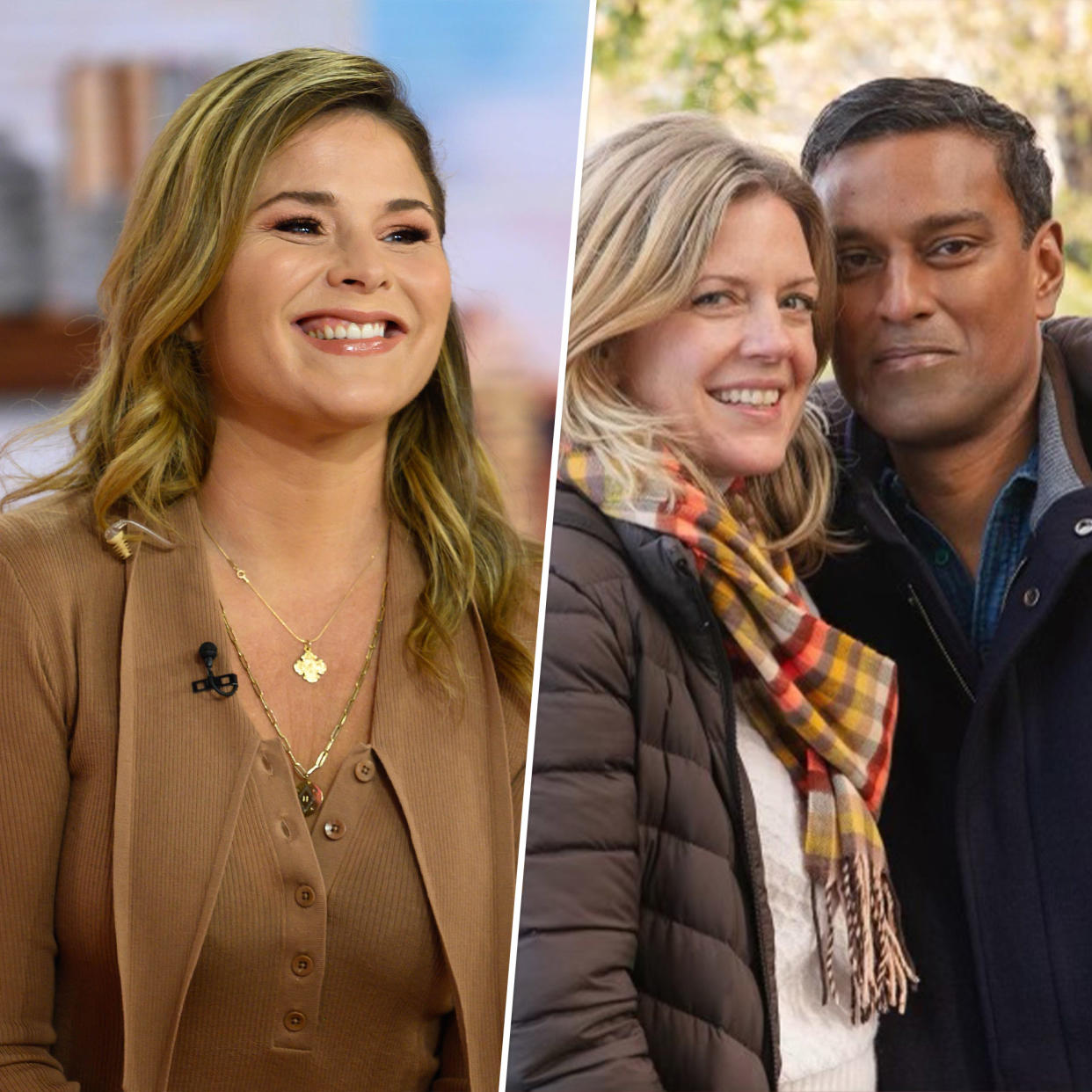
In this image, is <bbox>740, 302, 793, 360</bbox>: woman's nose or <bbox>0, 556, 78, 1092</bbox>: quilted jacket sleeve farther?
<bbox>740, 302, 793, 360</bbox>: woman's nose

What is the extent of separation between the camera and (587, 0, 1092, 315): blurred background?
173 cm

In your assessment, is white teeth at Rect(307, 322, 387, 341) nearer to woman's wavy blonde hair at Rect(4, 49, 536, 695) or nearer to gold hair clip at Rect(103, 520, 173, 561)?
woman's wavy blonde hair at Rect(4, 49, 536, 695)

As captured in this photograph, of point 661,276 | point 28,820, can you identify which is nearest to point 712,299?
point 661,276

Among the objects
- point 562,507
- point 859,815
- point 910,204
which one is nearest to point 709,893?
point 859,815

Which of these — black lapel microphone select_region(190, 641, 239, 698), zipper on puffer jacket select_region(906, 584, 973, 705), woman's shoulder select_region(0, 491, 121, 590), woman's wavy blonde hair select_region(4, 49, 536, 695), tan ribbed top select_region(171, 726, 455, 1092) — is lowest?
tan ribbed top select_region(171, 726, 455, 1092)

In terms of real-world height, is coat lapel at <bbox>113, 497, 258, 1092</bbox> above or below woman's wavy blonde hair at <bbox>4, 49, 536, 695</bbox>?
below

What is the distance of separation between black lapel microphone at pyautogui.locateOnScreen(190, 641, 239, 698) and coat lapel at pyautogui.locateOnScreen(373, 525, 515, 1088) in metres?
0.17

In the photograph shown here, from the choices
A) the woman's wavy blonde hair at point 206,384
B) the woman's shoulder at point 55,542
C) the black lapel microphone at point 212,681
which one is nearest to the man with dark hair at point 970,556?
the woman's wavy blonde hair at point 206,384

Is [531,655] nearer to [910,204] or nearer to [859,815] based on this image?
[859,815]

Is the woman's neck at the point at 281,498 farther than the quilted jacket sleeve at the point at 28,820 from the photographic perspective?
Yes

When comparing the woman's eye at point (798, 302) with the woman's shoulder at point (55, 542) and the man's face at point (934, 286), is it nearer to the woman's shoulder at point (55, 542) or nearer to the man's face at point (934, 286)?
the man's face at point (934, 286)

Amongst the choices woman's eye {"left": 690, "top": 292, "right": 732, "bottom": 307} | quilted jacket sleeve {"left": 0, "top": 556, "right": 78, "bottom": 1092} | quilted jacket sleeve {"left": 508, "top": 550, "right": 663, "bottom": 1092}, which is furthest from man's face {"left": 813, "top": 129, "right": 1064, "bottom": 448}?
quilted jacket sleeve {"left": 0, "top": 556, "right": 78, "bottom": 1092}

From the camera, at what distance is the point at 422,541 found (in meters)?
1.78

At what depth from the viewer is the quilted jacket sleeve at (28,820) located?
1571 mm
